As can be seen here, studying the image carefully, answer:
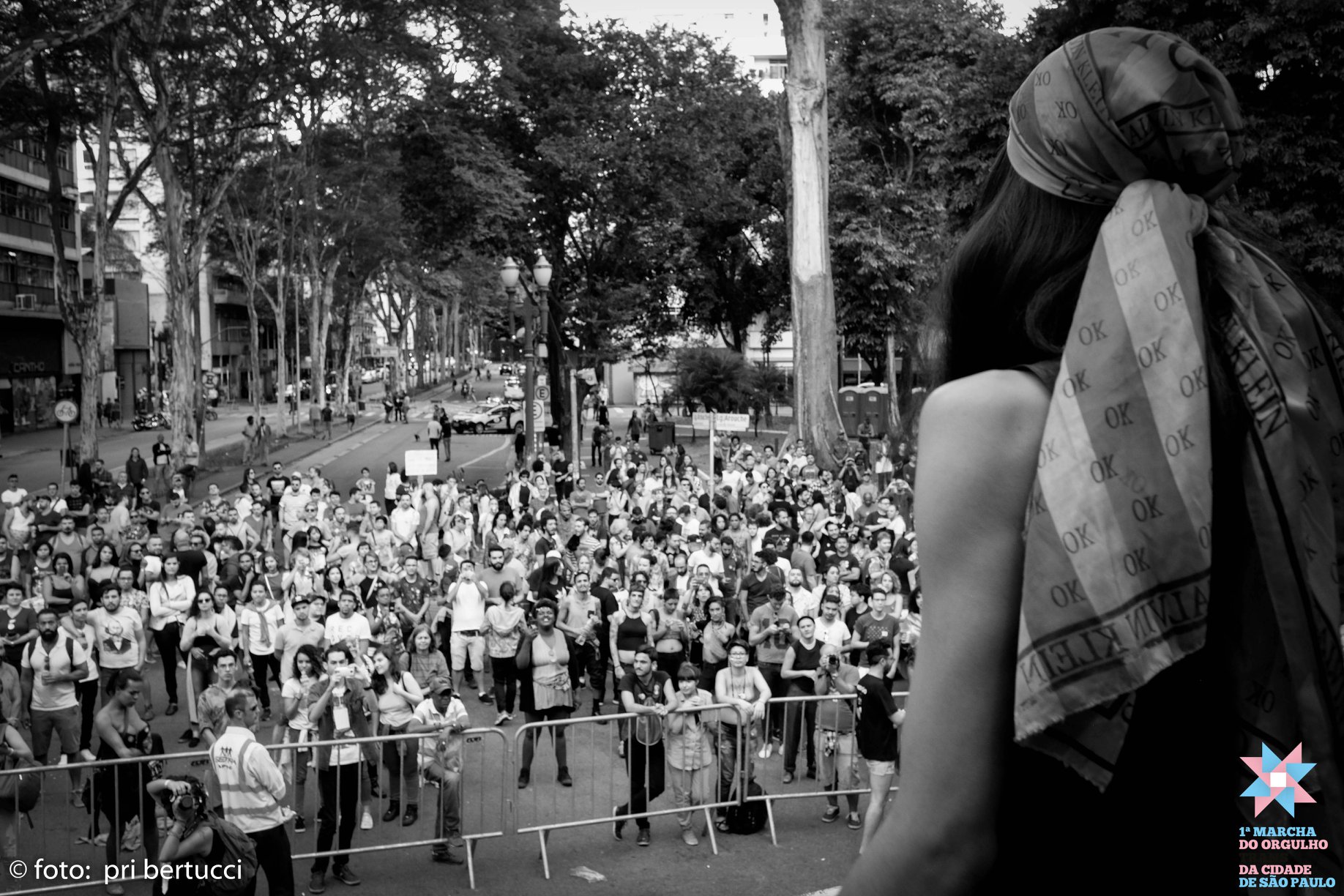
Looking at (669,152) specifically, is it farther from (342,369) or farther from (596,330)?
(342,369)

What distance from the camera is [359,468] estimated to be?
143ft

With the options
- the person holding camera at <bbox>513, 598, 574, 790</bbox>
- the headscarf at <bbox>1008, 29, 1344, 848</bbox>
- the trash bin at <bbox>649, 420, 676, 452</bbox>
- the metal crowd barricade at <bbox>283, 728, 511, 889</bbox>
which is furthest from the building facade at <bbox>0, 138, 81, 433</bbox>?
the headscarf at <bbox>1008, 29, 1344, 848</bbox>

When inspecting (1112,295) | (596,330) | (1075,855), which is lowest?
(1075,855)

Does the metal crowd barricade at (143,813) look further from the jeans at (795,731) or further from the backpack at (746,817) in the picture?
the jeans at (795,731)

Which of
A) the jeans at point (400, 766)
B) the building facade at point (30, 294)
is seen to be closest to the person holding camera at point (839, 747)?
the jeans at point (400, 766)

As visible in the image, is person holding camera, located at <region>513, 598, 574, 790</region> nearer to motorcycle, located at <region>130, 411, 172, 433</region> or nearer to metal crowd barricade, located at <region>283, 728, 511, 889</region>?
metal crowd barricade, located at <region>283, 728, 511, 889</region>

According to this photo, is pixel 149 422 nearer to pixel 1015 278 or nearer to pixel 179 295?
pixel 179 295

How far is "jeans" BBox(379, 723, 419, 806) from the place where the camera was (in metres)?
10.3

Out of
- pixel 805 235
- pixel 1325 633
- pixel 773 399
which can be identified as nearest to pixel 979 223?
pixel 1325 633

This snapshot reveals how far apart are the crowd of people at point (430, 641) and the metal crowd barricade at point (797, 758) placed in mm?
54

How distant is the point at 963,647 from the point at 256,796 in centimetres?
835

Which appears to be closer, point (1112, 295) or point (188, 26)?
point (1112, 295)

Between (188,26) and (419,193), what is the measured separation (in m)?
10.7

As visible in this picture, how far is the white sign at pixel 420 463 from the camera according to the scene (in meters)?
26.5
